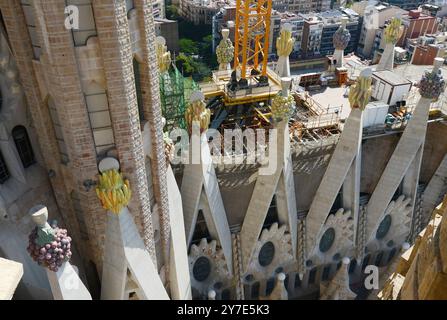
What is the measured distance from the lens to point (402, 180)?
70.8ft

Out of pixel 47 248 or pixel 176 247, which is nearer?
pixel 47 248

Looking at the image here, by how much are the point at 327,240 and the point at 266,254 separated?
3718 mm

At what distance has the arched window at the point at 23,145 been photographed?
10867 mm

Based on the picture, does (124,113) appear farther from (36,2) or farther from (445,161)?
(445,161)

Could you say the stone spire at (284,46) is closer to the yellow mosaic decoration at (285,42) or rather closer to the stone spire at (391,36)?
the yellow mosaic decoration at (285,42)

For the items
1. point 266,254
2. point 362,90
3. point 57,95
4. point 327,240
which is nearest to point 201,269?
point 266,254

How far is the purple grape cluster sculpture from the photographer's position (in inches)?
351

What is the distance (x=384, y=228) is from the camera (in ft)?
74.4

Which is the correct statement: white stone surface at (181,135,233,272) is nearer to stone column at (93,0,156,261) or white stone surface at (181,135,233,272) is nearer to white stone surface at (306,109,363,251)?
stone column at (93,0,156,261)

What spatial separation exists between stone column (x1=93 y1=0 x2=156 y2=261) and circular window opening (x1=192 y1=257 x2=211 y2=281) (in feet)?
23.7

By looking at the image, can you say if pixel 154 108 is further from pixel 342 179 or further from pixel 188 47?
pixel 188 47

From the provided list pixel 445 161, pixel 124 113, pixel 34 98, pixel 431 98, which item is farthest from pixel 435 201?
pixel 34 98

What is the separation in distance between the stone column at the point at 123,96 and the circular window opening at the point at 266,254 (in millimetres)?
9350

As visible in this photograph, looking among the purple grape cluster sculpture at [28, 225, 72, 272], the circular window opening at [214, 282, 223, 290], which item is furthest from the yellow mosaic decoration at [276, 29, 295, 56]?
the purple grape cluster sculpture at [28, 225, 72, 272]
